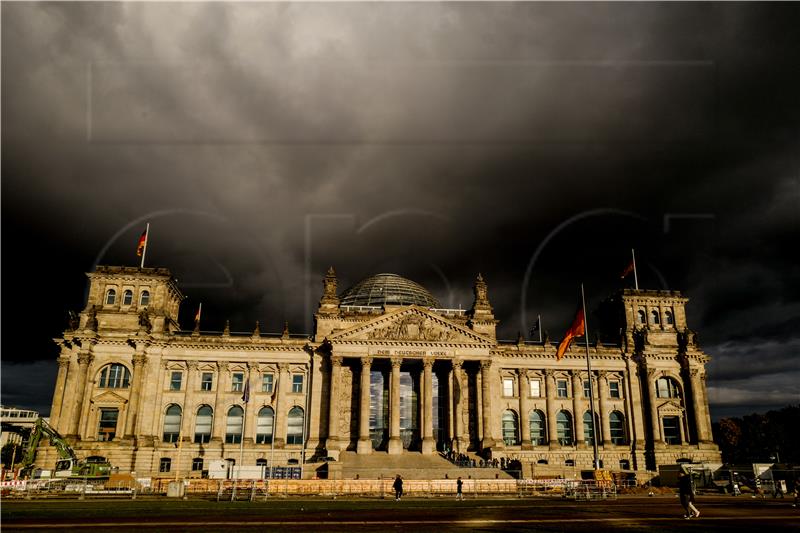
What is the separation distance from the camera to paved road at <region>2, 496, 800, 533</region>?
2031 centimetres

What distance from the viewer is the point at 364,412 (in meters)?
61.8

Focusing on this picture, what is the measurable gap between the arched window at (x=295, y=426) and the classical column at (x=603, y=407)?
122 feet

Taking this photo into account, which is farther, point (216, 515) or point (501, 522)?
point (216, 515)

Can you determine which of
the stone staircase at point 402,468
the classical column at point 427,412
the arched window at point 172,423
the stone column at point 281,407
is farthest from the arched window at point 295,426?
the classical column at point 427,412

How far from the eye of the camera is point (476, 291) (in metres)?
75.1

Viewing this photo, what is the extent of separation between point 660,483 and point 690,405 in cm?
1963

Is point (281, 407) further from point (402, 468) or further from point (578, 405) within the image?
point (578, 405)

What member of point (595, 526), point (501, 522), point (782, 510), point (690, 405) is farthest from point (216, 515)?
point (690, 405)

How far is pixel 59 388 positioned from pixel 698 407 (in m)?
78.6

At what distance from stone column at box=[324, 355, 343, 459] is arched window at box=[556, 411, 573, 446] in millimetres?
28542

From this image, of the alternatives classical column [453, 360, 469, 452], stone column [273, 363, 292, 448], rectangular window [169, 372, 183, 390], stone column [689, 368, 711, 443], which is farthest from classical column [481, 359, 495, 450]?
rectangular window [169, 372, 183, 390]

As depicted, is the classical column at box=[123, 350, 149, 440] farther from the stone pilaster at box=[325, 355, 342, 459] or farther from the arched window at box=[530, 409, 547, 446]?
the arched window at box=[530, 409, 547, 446]

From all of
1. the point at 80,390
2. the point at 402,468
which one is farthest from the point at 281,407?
the point at 80,390

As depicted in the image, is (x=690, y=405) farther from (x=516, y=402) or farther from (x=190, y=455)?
(x=190, y=455)
